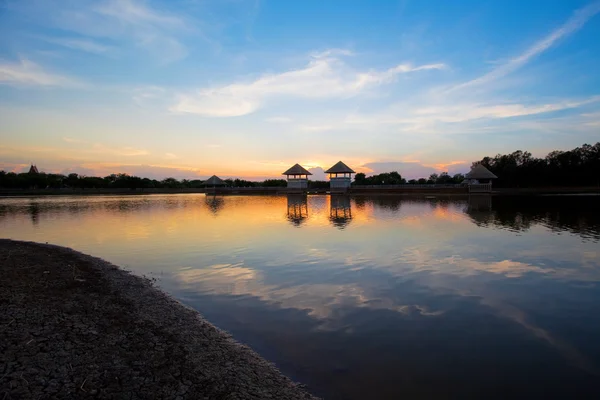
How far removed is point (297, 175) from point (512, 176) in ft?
146

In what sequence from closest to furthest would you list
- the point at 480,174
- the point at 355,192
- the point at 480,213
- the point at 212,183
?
the point at 480,213, the point at 480,174, the point at 355,192, the point at 212,183

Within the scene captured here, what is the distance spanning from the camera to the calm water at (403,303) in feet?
16.5

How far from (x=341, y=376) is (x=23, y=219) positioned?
3057cm

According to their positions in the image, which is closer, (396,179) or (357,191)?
(357,191)

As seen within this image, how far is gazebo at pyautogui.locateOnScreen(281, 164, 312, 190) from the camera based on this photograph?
248 feet

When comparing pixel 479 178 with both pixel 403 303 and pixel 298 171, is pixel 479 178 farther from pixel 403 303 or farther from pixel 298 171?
pixel 403 303

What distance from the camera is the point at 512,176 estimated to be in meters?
72.2

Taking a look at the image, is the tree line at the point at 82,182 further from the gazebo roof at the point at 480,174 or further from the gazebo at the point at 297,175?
the gazebo roof at the point at 480,174

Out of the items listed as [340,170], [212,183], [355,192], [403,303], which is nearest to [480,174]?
[355,192]

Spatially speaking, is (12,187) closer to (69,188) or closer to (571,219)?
(69,188)

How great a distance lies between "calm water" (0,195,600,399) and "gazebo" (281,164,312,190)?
58270 millimetres

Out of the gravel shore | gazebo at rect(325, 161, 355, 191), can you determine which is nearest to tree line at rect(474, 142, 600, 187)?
gazebo at rect(325, 161, 355, 191)

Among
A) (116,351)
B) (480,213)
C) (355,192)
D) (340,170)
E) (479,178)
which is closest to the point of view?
(116,351)

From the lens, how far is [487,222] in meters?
22.5
